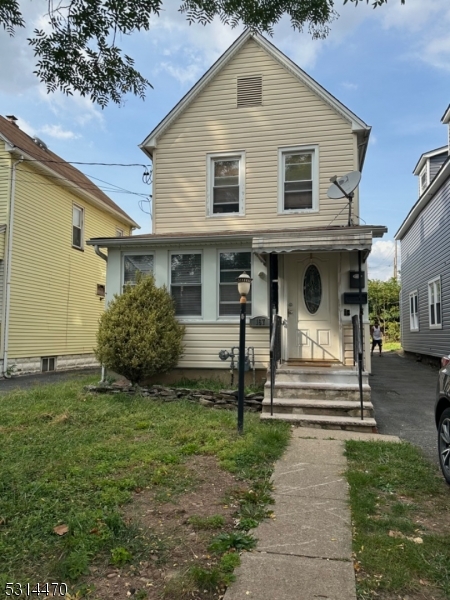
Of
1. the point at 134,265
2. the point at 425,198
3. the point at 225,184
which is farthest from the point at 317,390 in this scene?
the point at 425,198

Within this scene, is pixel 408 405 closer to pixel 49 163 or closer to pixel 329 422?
pixel 329 422

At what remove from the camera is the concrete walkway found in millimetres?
2568

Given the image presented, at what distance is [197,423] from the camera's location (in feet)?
20.7

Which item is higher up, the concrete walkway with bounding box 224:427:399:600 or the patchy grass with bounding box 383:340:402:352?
the patchy grass with bounding box 383:340:402:352

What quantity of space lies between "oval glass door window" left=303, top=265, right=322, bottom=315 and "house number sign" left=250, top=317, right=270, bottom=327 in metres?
0.89

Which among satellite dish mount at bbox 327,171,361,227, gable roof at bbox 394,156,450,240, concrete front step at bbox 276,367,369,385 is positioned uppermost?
gable roof at bbox 394,156,450,240

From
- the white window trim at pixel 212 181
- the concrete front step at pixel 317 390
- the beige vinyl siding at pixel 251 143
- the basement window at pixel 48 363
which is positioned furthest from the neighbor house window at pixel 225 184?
the basement window at pixel 48 363

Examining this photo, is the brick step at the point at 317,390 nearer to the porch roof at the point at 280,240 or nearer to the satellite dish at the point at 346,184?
the porch roof at the point at 280,240

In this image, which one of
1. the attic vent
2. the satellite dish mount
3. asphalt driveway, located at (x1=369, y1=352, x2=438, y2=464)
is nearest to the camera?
asphalt driveway, located at (x1=369, y1=352, x2=438, y2=464)

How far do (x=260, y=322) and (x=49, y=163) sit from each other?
975 cm

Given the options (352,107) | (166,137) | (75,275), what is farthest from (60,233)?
(352,107)

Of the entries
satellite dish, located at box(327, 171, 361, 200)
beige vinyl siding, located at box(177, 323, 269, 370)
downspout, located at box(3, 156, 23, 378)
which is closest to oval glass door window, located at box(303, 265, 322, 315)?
beige vinyl siding, located at box(177, 323, 269, 370)

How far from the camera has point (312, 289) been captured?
9172 mm

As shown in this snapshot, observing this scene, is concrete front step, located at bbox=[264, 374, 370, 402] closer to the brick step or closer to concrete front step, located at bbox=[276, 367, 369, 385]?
the brick step
